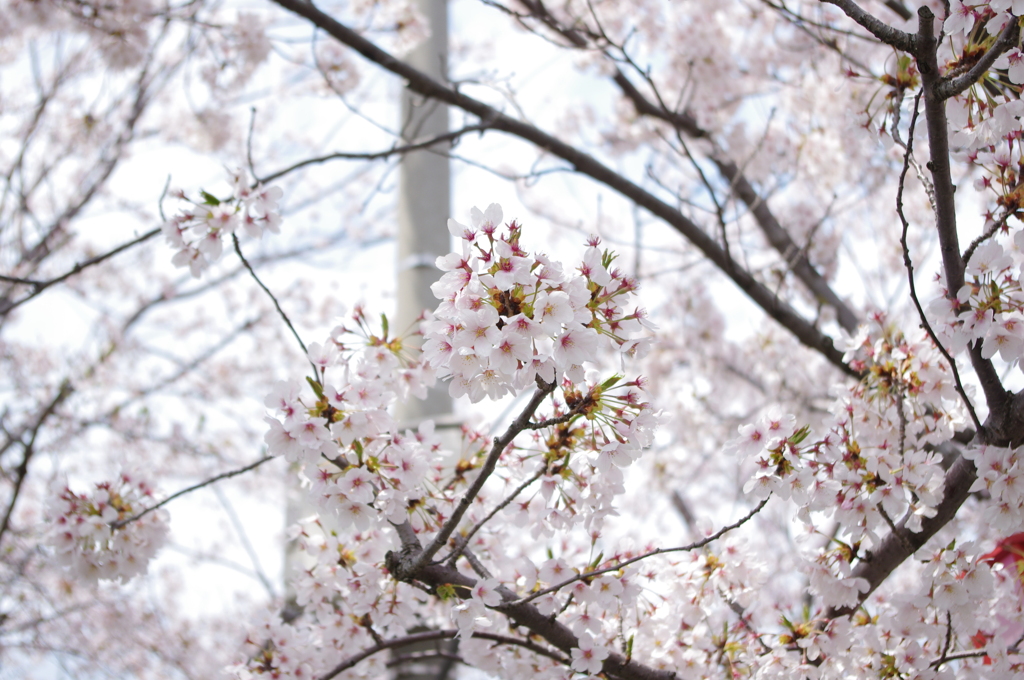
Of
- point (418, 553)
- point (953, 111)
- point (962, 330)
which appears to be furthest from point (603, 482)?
point (953, 111)

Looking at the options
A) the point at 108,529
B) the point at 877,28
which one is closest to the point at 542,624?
the point at 108,529

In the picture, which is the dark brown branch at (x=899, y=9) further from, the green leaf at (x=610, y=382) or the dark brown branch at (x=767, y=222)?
the green leaf at (x=610, y=382)

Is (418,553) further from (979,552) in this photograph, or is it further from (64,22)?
(64,22)

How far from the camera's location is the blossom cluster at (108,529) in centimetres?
197

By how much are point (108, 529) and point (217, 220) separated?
3.10ft

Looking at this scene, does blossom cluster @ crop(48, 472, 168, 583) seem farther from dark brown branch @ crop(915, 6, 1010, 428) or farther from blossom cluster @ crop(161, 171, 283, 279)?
dark brown branch @ crop(915, 6, 1010, 428)

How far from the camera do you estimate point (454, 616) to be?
5.59 ft

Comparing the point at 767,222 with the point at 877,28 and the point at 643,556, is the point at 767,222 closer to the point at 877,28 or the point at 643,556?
the point at 877,28

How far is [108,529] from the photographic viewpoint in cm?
199

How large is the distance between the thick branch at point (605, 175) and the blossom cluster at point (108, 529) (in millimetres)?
1739

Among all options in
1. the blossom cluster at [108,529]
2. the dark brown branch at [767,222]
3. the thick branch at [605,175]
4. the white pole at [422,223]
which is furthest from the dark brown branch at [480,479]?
the white pole at [422,223]

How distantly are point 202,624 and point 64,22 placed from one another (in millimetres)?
6904

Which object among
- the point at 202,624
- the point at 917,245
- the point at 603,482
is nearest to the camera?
the point at 603,482

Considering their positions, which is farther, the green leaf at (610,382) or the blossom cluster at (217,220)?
the blossom cluster at (217,220)
